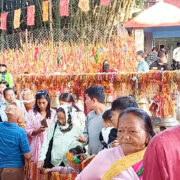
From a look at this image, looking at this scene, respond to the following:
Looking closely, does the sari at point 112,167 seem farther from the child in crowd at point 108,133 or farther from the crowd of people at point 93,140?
the child in crowd at point 108,133

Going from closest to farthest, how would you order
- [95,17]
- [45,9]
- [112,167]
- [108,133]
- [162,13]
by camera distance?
1. [112,167]
2. [108,133]
3. [162,13]
4. [45,9]
5. [95,17]

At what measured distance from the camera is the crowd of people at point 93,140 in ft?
6.59

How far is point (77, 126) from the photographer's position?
16.4 ft

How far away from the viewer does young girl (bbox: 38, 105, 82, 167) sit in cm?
490

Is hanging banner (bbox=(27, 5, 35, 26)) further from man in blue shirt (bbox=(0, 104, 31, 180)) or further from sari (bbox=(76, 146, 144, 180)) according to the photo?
sari (bbox=(76, 146, 144, 180))

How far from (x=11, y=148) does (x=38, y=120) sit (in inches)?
33.0

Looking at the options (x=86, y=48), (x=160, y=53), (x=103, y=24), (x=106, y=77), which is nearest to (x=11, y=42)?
(x=103, y=24)

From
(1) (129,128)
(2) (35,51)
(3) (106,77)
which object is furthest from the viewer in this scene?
(2) (35,51)

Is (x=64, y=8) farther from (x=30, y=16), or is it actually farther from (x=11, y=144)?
(x=11, y=144)

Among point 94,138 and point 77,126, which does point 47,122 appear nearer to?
point 77,126

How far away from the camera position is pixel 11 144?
16.6 ft

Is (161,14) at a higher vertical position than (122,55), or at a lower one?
higher

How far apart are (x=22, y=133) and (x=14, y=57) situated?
10.2m

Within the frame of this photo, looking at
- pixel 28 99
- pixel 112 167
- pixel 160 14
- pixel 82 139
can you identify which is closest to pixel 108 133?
pixel 82 139
